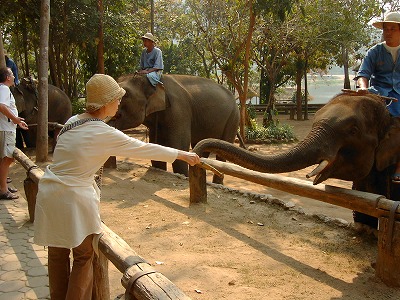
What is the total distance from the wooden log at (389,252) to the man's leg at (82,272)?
8.07ft

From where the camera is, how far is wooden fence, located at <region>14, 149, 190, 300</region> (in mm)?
2404

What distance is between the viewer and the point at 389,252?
12.8ft

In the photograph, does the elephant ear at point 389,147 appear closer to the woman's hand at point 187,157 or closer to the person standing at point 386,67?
the person standing at point 386,67

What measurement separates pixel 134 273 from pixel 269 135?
14.4m

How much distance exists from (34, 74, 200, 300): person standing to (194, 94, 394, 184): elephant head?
1.60 m

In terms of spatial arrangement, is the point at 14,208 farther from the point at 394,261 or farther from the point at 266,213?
the point at 394,261

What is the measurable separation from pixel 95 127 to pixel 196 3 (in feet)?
63.8

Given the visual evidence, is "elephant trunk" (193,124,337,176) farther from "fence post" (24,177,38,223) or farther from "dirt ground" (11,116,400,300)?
"fence post" (24,177,38,223)

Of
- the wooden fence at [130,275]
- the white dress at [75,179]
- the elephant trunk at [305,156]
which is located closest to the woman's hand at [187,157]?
the white dress at [75,179]

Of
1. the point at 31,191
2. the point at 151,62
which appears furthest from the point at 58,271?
the point at 151,62

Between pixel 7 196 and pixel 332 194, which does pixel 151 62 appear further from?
pixel 332 194

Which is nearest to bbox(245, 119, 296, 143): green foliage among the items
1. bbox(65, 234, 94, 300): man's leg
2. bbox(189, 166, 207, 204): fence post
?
bbox(189, 166, 207, 204): fence post

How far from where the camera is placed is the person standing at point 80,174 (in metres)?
2.79

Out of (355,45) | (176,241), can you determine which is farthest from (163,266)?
(355,45)
